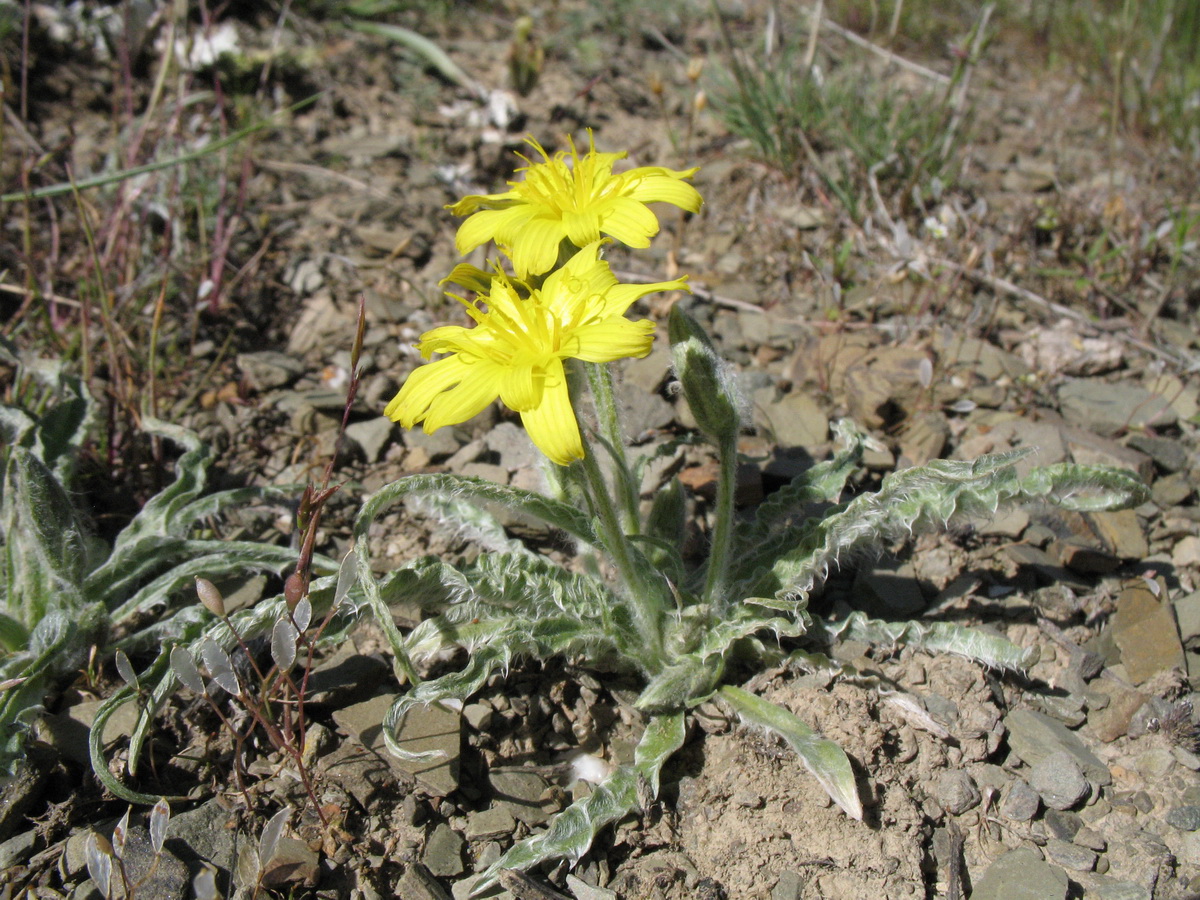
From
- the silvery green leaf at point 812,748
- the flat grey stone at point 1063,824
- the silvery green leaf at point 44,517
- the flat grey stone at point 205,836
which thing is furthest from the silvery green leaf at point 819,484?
the silvery green leaf at point 44,517

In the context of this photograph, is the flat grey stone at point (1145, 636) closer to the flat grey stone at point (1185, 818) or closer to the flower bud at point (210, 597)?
the flat grey stone at point (1185, 818)

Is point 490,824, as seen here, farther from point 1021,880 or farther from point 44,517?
point 44,517

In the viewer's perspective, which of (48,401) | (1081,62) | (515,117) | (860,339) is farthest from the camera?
(1081,62)

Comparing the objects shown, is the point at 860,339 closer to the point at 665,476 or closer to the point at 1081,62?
the point at 665,476

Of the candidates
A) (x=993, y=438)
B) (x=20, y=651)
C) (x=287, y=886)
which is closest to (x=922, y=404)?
(x=993, y=438)

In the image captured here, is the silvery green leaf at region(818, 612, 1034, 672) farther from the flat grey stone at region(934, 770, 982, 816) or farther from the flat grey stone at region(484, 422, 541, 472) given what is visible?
the flat grey stone at region(484, 422, 541, 472)

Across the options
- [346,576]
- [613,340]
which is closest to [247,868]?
[346,576]

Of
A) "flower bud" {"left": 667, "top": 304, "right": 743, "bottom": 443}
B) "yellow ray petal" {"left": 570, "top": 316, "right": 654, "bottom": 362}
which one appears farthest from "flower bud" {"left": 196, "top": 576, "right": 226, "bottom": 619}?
"flower bud" {"left": 667, "top": 304, "right": 743, "bottom": 443}
